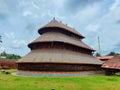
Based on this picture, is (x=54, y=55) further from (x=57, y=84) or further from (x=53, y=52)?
(x=57, y=84)

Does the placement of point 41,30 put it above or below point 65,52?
above

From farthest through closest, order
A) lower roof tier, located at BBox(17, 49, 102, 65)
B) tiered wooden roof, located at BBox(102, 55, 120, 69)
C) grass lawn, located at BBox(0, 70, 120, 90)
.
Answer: tiered wooden roof, located at BBox(102, 55, 120, 69)
lower roof tier, located at BBox(17, 49, 102, 65)
grass lawn, located at BBox(0, 70, 120, 90)

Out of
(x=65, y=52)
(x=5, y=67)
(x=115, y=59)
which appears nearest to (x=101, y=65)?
(x=115, y=59)

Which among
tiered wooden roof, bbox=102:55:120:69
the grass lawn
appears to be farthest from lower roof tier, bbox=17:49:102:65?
the grass lawn

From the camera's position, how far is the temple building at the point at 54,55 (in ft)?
109

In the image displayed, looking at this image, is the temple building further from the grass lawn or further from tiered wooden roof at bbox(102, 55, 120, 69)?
the grass lawn

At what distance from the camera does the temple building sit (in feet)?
109

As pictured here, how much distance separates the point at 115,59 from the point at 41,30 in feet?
56.1

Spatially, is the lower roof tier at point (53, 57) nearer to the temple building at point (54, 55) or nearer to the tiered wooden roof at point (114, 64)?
the temple building at point (54, 55)

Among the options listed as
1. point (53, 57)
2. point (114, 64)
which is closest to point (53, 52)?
point (53, 57)

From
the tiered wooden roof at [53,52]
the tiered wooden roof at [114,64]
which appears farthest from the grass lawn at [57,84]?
the tiered wooden roof at [114,64]

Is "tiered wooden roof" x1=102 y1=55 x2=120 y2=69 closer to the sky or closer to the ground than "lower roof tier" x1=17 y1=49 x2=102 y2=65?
closer to the ground

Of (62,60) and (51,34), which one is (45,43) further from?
(62,60)

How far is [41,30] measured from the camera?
42594 mm
